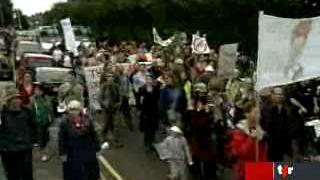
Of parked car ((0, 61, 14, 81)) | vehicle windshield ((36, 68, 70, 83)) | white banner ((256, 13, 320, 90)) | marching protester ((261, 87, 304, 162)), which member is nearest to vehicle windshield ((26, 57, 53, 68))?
parked car ((0, 61, 14, 81))

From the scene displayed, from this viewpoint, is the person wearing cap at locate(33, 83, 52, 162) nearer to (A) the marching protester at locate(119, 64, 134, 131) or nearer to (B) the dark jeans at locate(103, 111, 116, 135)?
(B) the dark jeans at locate(103, 111, 116, 135)

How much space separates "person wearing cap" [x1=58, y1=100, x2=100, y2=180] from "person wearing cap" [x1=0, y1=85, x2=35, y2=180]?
89cm

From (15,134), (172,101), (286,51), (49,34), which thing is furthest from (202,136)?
(49,34)

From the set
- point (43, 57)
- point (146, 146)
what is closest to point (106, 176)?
point (146, 146)

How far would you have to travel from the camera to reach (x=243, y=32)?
109 feet

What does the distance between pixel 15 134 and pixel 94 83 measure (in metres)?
6.36

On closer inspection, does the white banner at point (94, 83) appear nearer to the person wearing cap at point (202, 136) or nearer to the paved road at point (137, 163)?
the paved road at point (137, 163)

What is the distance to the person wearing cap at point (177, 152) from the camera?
14133mm

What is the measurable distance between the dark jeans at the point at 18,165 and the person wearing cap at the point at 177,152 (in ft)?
6.83

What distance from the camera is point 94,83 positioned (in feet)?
64.0

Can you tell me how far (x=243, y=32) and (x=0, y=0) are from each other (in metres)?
50.3

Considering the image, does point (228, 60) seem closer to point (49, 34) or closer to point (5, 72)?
point (5, 72)

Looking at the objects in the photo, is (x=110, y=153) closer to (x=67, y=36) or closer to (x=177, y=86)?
(x=177, y=86)

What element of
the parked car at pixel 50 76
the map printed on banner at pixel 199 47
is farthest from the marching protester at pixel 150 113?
the parked car at pixel 50 76
